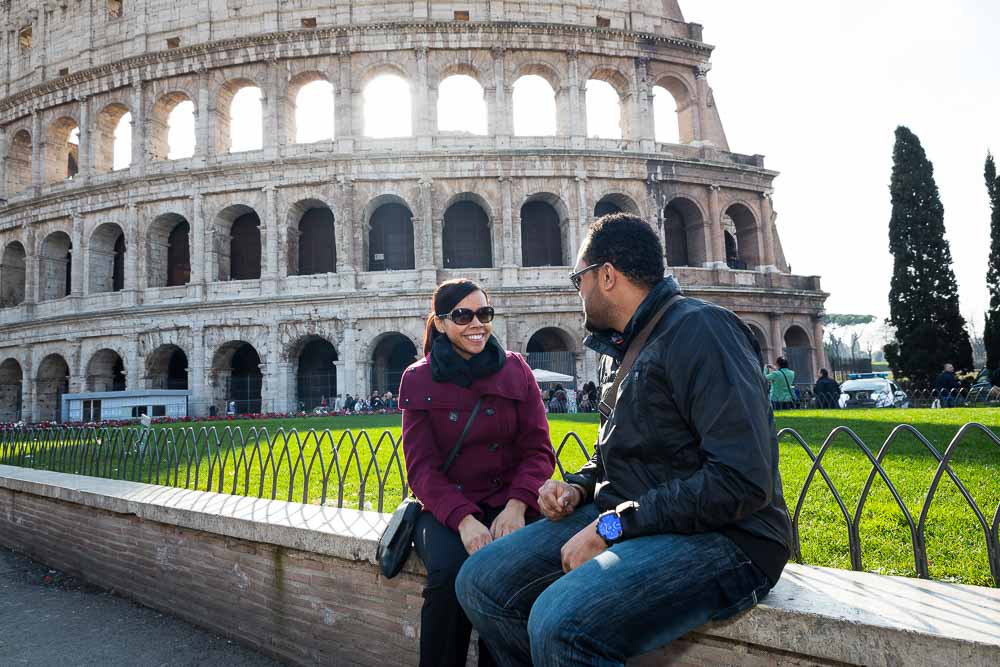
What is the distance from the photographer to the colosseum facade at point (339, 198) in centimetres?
2152

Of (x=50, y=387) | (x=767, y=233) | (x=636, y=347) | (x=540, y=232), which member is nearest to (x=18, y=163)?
(x=50, y=387)

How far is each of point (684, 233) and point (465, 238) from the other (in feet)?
29.6

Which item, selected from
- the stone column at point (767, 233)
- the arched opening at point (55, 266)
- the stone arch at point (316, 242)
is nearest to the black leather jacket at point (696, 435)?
the stone arch at point (316, 242)

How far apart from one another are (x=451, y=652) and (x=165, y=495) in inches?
134

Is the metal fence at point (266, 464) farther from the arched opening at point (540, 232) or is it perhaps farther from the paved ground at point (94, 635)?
the arched opening at point (540, 232)

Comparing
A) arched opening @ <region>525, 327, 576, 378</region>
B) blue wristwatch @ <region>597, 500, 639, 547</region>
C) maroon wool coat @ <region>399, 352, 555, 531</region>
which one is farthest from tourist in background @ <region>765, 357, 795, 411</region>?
blue wristwatch @ <region>597, 500, 639, 547</region>

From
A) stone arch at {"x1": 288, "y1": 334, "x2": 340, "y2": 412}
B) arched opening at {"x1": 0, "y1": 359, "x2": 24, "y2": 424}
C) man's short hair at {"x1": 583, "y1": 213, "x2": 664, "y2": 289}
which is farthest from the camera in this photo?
arched opening at {"x1": 0, "y1": 359, "x2": 24, "y2": 424}

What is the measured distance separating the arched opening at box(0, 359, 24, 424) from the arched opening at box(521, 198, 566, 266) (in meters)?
22.4

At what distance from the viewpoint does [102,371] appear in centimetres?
2355

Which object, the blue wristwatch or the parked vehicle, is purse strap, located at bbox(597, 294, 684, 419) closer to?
the blue wristwatch

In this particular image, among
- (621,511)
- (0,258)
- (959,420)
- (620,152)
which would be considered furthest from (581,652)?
(0,258)

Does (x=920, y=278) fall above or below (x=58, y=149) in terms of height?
below

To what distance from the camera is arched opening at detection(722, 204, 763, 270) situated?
2475cm

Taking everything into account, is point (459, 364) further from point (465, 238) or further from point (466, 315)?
point (465, 238)
